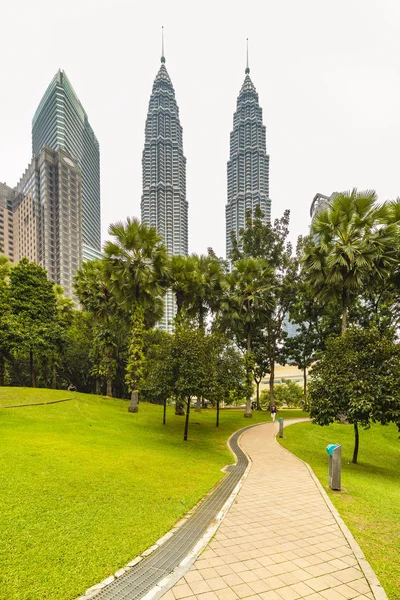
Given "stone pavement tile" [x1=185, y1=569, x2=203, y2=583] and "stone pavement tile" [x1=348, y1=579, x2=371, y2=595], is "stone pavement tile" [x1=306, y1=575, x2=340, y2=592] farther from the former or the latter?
"stone pavement tile" [x1=185, y1=569, x2=203, y2=583]

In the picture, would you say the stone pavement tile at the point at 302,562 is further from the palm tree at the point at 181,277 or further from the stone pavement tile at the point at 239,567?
the palm tree at the point at 181,277

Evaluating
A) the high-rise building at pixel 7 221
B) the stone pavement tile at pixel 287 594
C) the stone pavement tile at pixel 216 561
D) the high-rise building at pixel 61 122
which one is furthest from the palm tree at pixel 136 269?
the high-rise building at pixel 7 221

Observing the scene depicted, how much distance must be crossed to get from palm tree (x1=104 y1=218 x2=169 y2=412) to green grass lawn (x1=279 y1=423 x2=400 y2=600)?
12.4 meters

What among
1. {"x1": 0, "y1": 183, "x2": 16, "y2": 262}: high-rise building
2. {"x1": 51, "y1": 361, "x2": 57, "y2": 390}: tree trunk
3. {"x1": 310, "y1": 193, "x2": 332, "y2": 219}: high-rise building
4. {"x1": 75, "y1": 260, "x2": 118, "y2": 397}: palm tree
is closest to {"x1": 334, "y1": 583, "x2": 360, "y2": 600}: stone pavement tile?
{"x1": 310, "y1": 193, "x2": 332, "y2": 219}: high-rise building

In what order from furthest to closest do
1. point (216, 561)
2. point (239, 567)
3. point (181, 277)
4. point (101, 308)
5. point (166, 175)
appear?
1. point (166, 175)
2. point (101, 308)
3. point (181, 277)
4. point (216, 561)
5. point (239, 567)

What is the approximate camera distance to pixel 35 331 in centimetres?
2872

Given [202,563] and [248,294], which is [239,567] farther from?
[248,294]

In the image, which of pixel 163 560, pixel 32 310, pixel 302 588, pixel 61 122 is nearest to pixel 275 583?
pixel 302 588

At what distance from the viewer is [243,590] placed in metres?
4.07

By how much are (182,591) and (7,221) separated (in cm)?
18011

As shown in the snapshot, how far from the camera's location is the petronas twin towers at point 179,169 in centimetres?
8631

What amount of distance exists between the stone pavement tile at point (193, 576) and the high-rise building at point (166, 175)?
82.5 meters

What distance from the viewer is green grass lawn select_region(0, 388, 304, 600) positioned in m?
4.32

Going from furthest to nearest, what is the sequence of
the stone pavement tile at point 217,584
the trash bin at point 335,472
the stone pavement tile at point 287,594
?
the trash bin at point 335,472 → the stone pavement tile at point 217,584 → the stone pavement tile at point 287,594
